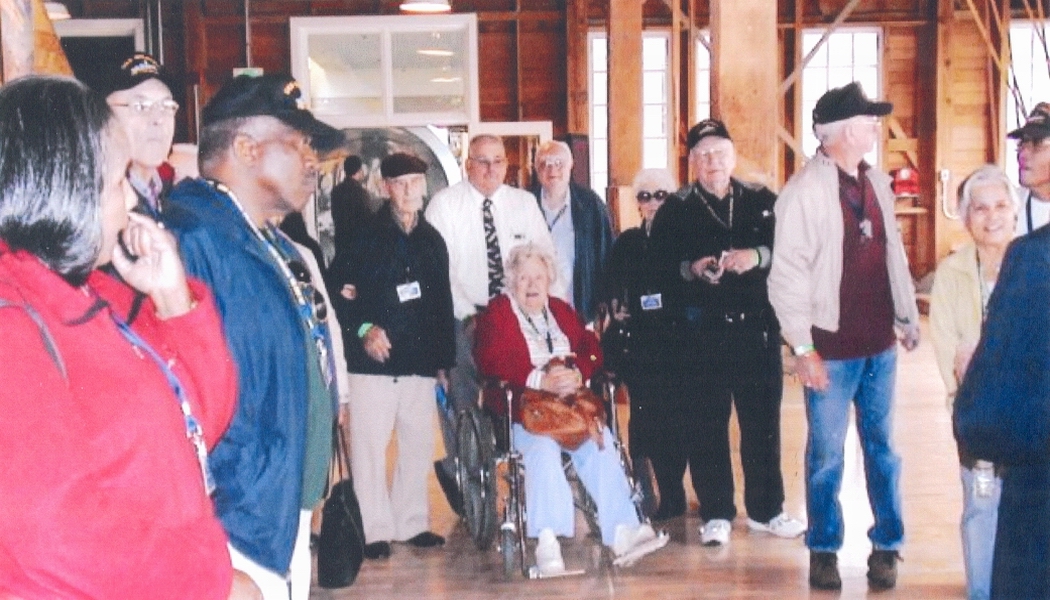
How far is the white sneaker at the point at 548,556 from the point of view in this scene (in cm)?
459

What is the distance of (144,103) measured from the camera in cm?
314

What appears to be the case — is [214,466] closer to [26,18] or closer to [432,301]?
[26,18]

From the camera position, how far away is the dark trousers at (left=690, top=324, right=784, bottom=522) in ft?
16.4

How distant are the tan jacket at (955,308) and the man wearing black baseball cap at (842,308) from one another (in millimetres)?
292

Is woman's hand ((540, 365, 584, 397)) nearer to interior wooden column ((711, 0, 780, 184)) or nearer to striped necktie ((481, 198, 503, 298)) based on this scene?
striped necktie ((481, 198, 503, 298))

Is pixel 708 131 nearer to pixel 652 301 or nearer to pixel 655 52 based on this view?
pixel 652 301

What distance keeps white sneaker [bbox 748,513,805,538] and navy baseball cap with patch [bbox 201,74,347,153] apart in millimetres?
3060

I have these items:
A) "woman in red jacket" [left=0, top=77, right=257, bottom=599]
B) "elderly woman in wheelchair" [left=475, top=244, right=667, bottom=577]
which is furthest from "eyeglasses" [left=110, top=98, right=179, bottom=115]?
"elderly woman in wheelchair" [left=475, top=244, right=667, bottom=577]

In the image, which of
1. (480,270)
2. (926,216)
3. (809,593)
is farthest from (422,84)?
(809,593)

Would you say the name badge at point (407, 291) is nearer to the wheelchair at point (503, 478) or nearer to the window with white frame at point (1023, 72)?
the wheelchair at point (503, 478)

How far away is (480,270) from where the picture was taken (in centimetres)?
549

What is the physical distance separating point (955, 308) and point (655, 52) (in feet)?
38.9

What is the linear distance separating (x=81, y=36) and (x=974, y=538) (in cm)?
1313

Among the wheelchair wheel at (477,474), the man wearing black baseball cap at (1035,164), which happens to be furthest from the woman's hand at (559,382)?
the man wearing black baseball cap at (1035,164)
